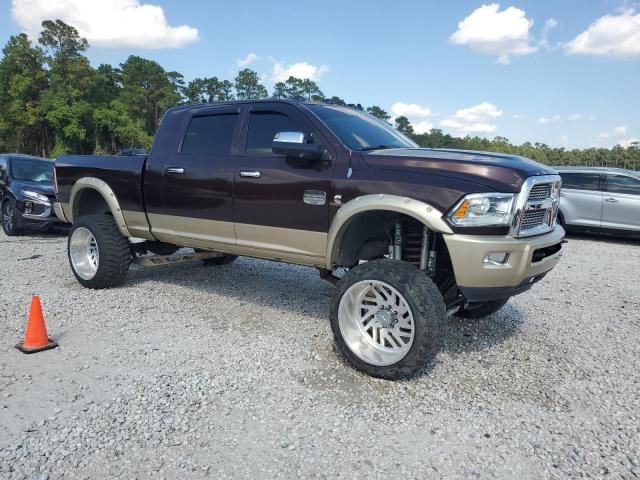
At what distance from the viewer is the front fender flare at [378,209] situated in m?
3.60

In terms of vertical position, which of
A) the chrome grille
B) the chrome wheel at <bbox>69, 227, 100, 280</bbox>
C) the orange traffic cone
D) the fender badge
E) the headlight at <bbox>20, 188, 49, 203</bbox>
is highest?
the fender badge

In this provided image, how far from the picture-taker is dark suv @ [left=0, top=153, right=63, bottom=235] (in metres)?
10.4

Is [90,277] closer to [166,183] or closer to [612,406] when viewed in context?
[166,183]

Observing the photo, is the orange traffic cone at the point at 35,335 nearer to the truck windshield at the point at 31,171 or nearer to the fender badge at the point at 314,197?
the fender badge at the point at 314,197

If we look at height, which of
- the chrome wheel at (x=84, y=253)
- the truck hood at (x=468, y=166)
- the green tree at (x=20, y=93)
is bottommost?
the chrome wheel at (x=84, y=253)

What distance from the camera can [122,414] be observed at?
328cm

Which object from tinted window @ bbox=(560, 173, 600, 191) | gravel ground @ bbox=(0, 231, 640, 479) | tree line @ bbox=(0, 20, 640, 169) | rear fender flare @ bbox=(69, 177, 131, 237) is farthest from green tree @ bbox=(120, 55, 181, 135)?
gravel ground @ bbox=(0, 231, 640, 479)

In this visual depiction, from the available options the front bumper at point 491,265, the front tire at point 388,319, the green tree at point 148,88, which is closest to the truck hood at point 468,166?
the front bumper at point 491,265

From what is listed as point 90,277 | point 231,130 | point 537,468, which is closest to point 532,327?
point 537,468

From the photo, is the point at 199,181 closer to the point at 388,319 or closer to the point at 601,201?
the point at 388,319

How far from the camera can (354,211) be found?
13.0 feet

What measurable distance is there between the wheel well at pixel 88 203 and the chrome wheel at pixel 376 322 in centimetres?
397

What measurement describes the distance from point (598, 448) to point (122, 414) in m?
2.96

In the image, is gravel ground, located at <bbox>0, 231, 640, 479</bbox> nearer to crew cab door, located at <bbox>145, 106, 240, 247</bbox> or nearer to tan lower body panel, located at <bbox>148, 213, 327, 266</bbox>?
tan lower body panel, located at <bbox>148, 213, 327, 266</bbox>
